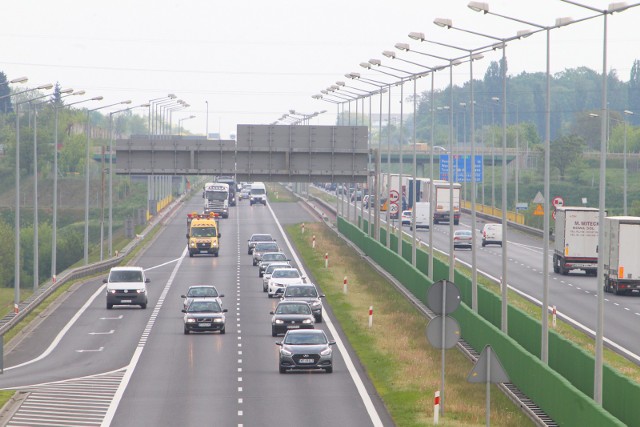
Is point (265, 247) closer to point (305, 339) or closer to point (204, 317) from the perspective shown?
point (204, 317)

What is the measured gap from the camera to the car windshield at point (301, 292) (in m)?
59.5

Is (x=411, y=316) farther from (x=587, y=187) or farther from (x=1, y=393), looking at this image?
(x=587, y=187)

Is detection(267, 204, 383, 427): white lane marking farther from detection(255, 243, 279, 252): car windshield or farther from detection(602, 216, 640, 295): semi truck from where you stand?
detection(255, 243, 279, 252): car windshield

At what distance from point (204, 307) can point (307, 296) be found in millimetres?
5654

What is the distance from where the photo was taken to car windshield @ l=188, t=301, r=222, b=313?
5512cm

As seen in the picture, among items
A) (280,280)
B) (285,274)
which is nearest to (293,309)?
(280,280)

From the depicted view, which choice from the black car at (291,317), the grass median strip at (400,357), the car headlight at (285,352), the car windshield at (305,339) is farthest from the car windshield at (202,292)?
the car headlight at (285,352)

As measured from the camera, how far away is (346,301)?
67125 mm

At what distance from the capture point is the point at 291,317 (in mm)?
52844

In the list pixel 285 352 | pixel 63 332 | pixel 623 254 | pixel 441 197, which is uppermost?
pixel 441 197

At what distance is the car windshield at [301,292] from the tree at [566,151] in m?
131

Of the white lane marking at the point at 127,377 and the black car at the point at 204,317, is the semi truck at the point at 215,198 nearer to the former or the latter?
the white lane marking at the point at 127,377

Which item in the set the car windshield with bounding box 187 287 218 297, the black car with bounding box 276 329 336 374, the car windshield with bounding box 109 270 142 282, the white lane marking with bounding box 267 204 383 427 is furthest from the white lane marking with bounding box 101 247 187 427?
the white lane marking with bounding box 267 204 383 427

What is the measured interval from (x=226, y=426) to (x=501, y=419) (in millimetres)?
6456
